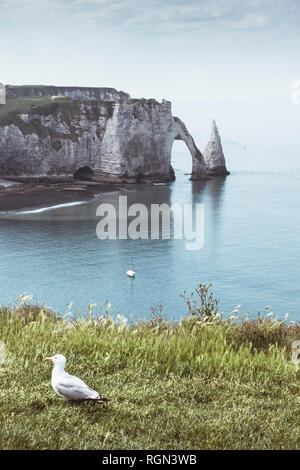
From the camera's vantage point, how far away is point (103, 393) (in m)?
8.70

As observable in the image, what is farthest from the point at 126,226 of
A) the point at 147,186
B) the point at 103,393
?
the point at 103,393

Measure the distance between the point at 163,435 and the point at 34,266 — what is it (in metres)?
51.3

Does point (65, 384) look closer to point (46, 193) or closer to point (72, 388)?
point (72, 388)

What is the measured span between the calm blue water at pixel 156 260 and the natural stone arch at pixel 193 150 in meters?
22.1

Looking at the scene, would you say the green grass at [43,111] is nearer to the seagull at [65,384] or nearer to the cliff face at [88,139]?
the cliff face at [88,139]

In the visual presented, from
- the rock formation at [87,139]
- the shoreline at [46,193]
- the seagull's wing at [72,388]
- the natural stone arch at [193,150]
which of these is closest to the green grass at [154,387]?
the seagull's wing at [72,388]

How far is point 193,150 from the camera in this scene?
11875 cm

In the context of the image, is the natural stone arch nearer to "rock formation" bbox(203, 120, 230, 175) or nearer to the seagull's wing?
"rock formation" bbox(203, 120, 230, 175)

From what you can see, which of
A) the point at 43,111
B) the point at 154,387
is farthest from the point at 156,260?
the point at 43,111

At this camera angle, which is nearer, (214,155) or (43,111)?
(43,111)

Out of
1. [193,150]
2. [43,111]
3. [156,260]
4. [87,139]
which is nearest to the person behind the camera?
[156,260]

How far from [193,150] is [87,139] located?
2175cm

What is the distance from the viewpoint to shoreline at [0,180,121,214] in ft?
286

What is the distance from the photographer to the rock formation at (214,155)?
125188mm
